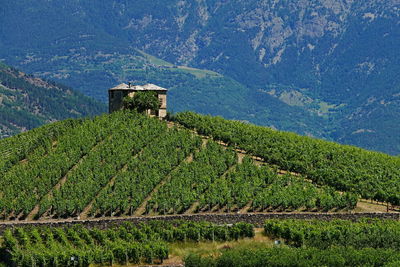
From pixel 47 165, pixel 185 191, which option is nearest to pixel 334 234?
pixel 185 191

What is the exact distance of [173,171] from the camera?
5118 inches

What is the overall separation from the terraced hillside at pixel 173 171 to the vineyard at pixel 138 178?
16 cm

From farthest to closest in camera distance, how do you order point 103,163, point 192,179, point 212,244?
1. point 103,163
2. point 192,179
3. point 212,244

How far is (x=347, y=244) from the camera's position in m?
100

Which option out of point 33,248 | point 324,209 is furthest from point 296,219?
point 33,248

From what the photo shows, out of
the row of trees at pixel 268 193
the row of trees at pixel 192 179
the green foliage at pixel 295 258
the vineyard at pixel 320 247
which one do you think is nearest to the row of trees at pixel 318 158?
the row of trees at pixel 268 193

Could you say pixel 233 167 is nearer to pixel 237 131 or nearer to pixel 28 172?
pixel 237 131

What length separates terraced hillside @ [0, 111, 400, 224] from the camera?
117m

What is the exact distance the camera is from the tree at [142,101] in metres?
158

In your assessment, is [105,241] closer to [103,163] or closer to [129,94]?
[103,163]

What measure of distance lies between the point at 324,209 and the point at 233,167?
63.6 feet

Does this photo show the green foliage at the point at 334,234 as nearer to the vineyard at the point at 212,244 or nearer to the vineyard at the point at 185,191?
the vineyard at the point at 212,244

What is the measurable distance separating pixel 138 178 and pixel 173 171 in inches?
271

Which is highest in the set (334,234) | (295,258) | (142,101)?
(142,101)
